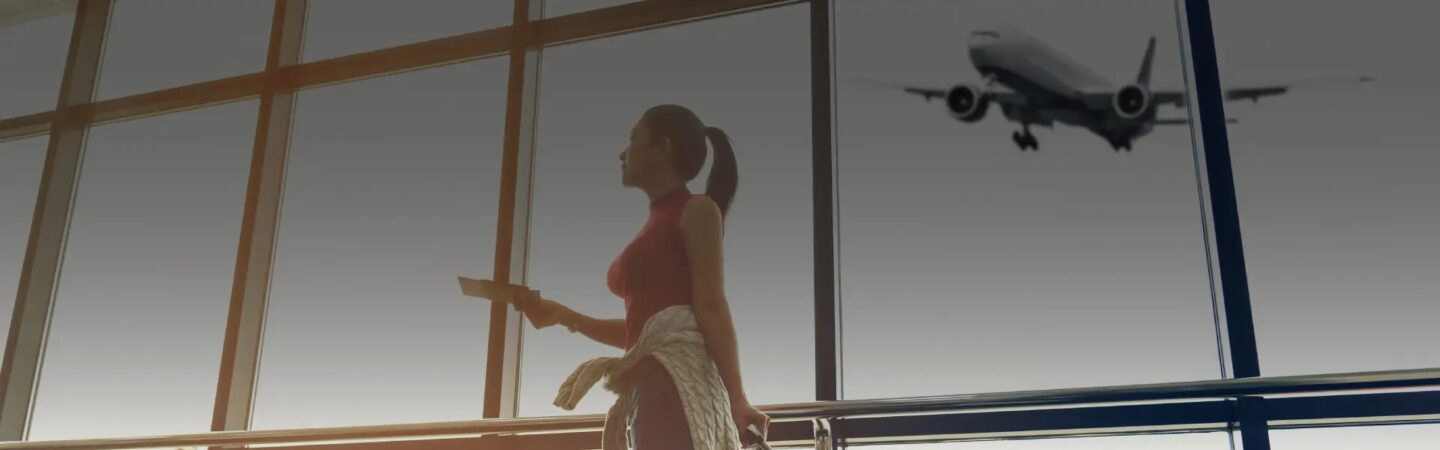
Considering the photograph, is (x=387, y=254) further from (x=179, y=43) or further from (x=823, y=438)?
(x=823, y=438)

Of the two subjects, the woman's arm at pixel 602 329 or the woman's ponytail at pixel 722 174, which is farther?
the woman's arm at pixel 602 329

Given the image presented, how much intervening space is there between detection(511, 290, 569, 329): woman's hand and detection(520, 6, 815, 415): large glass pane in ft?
1.61

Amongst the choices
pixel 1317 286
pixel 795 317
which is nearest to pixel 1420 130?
pixel 1317 286

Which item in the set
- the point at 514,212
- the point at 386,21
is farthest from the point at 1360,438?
the point at 386,21

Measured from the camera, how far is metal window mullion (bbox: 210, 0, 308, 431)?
3.07 metres

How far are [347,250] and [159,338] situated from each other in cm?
59

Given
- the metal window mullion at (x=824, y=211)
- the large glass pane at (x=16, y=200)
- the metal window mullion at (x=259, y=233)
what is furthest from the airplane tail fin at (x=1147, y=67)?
the large glass pane at (x=16, y=200)

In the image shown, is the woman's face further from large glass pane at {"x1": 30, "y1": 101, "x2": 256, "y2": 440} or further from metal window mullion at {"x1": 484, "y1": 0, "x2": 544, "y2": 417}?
large glass pane at {"x1": 30, "y1": 101, "x2": 256, "y2": 440}

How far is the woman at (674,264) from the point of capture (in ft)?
5.82

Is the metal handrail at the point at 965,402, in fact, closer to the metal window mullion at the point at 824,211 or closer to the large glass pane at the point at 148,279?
the metal window mullion at the point at 824,211

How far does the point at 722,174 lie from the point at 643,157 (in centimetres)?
13

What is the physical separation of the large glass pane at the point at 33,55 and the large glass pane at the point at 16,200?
0.38 feet

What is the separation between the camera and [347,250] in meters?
3.14

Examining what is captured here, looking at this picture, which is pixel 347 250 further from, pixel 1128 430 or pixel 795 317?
pixel 1128 430
